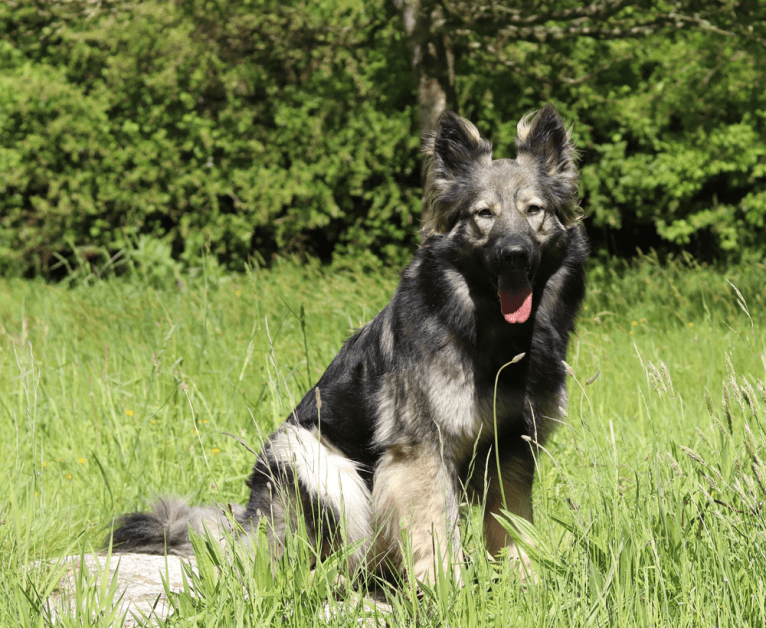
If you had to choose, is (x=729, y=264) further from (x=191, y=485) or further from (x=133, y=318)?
(x=191, y=485)

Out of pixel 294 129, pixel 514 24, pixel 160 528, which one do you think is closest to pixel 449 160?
pixel 160 528

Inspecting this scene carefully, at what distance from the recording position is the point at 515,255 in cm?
264

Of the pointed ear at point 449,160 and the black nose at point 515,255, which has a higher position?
the pointed ear at point 449,160

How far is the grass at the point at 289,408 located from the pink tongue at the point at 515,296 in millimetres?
419

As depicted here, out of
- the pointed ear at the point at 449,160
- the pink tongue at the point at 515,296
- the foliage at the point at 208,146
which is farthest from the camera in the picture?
the foliage at the point at 208,146

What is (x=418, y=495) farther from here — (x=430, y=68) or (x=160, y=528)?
(x=430, y=68)

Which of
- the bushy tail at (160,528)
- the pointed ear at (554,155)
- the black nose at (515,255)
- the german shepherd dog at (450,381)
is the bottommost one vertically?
the bushy tail at (160,528)

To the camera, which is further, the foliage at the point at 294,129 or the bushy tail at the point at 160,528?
the foliage at the point at 294,129

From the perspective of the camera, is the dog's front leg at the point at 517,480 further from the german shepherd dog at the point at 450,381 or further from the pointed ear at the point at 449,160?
the pointed ear at the point at 449,160

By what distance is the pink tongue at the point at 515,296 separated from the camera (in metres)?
2.74

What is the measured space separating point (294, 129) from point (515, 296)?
7.42 metres

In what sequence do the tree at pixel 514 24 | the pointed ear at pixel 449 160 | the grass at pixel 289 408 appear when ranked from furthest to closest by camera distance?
the tree at pixel 514 24 < the pointed ear at pixel 449 160 < the grass at pixel 289 408

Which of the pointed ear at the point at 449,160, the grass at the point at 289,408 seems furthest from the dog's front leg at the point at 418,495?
the pointed ear at the point at 449,160

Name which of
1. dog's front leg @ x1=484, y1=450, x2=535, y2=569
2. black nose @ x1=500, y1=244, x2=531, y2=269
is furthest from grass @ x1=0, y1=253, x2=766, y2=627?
black nose @ x1=500, y1=244, x2=531, y2=269
